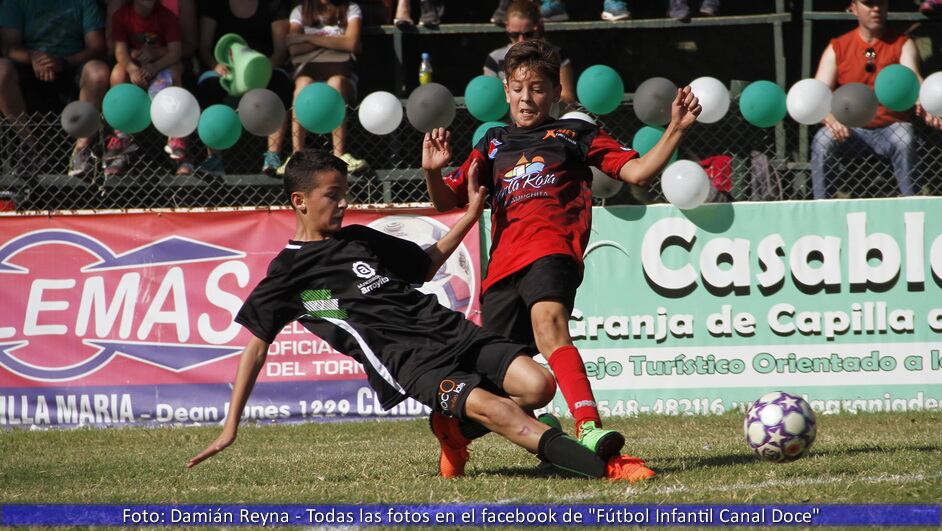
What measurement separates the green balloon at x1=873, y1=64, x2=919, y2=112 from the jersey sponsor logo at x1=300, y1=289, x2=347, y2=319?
18.3ft

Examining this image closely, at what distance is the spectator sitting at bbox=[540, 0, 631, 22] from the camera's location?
11.4 metres

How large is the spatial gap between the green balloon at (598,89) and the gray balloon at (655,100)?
0.64ft

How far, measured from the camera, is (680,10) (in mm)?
11336

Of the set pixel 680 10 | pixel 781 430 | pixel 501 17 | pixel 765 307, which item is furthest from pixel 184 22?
pixel 781 430

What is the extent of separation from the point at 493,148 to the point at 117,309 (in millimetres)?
4479

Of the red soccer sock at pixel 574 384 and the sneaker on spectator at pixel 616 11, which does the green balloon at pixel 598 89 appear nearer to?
the sneaker on spectator at pixel 616 11

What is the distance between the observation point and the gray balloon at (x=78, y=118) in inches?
376

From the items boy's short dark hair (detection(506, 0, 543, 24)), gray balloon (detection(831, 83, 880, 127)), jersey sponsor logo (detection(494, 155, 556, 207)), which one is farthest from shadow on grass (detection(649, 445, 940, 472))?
boy's short dark hair (detection(506, 0, 543, 24))

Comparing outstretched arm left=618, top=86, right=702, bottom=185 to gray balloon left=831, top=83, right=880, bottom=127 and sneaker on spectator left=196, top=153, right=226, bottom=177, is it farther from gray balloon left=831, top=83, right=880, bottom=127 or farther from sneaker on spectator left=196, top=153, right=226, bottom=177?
sneaker on spectator left=196, top=153, right=226, bottom=177

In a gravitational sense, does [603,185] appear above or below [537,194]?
below

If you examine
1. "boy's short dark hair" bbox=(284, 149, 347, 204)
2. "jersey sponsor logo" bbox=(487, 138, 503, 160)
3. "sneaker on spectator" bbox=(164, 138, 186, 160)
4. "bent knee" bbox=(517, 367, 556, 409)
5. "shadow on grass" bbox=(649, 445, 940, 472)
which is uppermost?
"boy's short dark hair" bbox=(284, 149, 347, 204)

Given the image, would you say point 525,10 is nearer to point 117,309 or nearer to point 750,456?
point 117,309

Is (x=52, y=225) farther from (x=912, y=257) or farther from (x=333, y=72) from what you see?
(x=912, y=257)

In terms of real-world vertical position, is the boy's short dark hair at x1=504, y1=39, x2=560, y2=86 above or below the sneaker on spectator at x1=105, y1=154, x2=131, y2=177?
above
